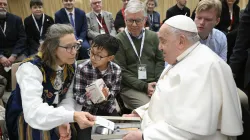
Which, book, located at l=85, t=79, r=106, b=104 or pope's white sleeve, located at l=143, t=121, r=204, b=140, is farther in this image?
book, located at l=85, t=79, r=106, b=104

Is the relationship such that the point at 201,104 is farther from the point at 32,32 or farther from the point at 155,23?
the point at 155,23

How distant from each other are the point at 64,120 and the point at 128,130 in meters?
0.45

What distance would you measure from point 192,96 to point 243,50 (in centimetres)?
99

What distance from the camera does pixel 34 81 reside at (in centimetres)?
176

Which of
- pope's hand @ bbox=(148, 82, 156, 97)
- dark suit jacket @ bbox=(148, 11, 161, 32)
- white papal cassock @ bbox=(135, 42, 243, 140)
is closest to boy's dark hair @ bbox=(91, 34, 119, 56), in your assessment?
pope's hand @ bbox=(148, 82, 156, 97)

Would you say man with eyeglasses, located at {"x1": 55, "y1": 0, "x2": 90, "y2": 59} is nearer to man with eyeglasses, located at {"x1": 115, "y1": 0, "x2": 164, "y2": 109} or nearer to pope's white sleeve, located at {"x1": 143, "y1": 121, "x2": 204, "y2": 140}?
man with eyeglasses, located at {"x1": 115, "y1": 0, "x2": 164, "y2": 109}

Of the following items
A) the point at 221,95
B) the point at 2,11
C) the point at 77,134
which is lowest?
the point at 77,134

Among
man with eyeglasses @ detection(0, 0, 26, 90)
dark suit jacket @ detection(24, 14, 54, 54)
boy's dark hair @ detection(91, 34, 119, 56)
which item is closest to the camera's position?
boy's dark hair @ detection(91, 34, 119, 56)

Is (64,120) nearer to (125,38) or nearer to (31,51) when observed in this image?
(125,38)

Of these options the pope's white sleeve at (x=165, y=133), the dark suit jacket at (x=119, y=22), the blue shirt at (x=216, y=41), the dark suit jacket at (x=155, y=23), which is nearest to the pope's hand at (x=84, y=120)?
the pope's white sleeve at (x=165, y=133)

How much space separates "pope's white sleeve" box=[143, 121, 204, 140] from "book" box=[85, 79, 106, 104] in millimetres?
628

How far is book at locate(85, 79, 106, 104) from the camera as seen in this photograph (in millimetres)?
2067

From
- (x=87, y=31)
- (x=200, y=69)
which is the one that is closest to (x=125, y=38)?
(x=200, y=69)

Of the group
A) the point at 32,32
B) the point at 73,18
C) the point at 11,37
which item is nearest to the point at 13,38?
the point at 11,37
